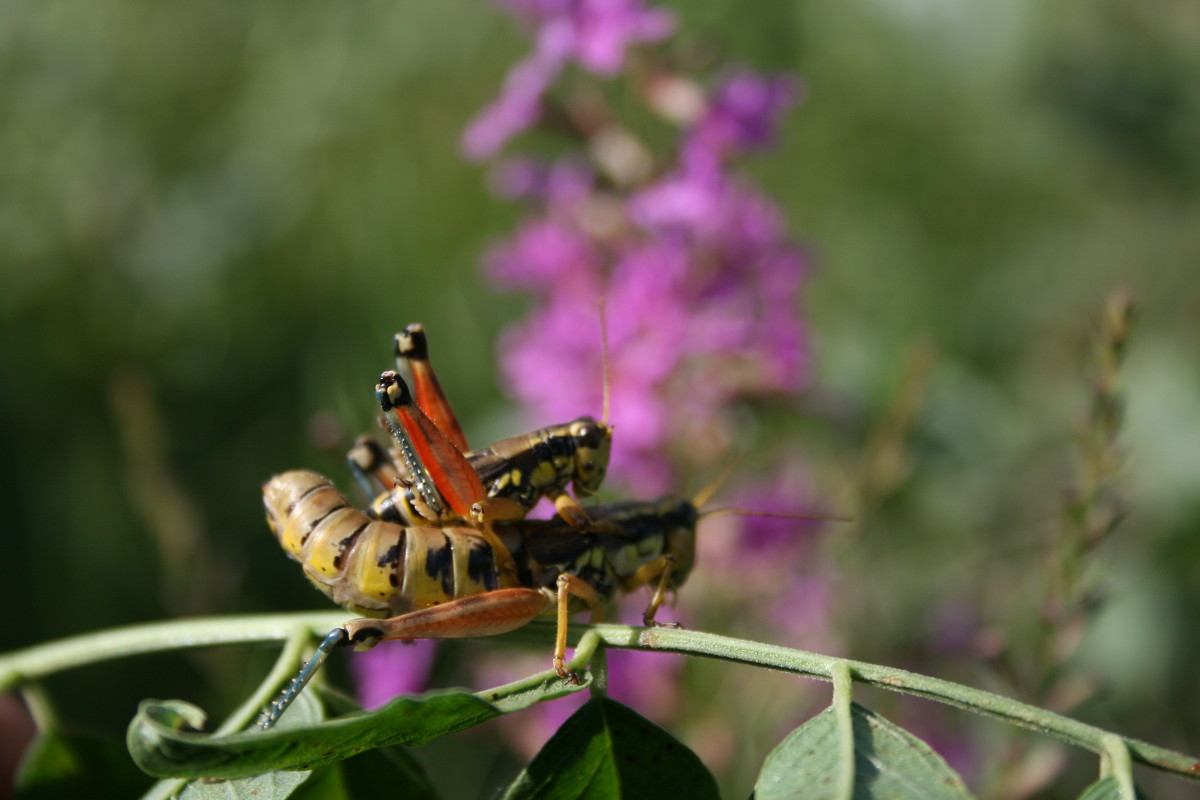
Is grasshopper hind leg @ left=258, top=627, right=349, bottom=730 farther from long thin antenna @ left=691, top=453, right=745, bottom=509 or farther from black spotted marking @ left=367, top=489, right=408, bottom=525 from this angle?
long thin antenna @ left=691, top=453, right=745, bottom=509

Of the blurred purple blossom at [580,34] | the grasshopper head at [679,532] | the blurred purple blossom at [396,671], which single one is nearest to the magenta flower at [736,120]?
the blurred purple blossom at [580,34]

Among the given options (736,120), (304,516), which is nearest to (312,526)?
(304,516)

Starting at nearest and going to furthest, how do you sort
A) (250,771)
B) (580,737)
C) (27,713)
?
(250,771) < (580,737) < (27,713)

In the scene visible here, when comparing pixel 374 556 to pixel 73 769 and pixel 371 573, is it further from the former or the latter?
pixel 73 769

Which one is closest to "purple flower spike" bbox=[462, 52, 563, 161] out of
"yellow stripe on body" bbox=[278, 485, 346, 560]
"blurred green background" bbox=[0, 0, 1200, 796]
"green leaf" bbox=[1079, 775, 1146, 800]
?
"blurred green background" bbox=[0, 0, 1200, 796]

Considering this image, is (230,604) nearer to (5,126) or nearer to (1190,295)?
(5,126)

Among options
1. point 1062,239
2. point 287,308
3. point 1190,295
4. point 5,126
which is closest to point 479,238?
point 287,308
